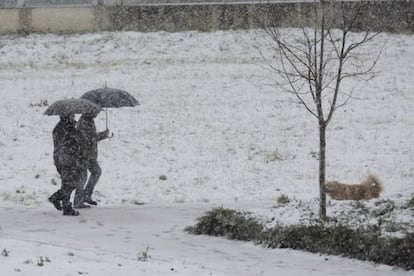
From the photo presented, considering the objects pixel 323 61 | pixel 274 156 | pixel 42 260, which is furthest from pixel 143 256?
pixel 323 61

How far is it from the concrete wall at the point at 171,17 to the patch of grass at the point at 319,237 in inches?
800

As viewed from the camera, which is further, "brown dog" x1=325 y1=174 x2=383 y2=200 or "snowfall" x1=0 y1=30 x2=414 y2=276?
"brown dog" x1=325 y1=174 x2=383 y2=200

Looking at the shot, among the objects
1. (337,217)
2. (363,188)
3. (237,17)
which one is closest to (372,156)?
(363,188)

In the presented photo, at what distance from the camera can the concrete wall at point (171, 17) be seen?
31.2 meters

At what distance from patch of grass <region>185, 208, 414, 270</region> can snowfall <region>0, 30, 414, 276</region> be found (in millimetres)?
148

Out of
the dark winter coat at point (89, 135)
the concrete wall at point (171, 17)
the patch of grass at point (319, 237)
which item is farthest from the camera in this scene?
the concrete wall at point (171, 17)

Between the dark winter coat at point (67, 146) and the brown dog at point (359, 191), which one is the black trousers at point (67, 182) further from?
the brown dog at point (359, 191)

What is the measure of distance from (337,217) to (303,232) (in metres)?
0.76

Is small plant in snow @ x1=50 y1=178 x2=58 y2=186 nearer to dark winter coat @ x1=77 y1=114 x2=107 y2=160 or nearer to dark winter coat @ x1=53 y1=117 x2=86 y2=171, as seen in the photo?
dark winter coat @ x1=77 y1=114 x2=107 y2=160

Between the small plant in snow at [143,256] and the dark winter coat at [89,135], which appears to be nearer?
the small plant in snow at [143,256]

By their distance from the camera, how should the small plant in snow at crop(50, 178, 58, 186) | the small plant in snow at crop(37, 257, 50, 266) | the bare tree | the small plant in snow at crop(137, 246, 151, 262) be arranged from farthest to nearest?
the small plant in snow at crop(50, 178, 58, 186), the bare tree, the small plant in snow at crop(137, 246, 151, 262), the small plant in snow at crop(37, 257, 50, 266)

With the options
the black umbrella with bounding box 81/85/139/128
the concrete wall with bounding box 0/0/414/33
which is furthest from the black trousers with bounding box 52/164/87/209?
the concrete wall with bounding box 0/0/414/33

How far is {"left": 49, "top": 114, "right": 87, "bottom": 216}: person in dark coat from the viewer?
1276 centimetres

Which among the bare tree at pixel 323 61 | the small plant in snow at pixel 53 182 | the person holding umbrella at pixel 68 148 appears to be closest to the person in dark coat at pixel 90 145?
the person holding umbrella at pixel 68 148
